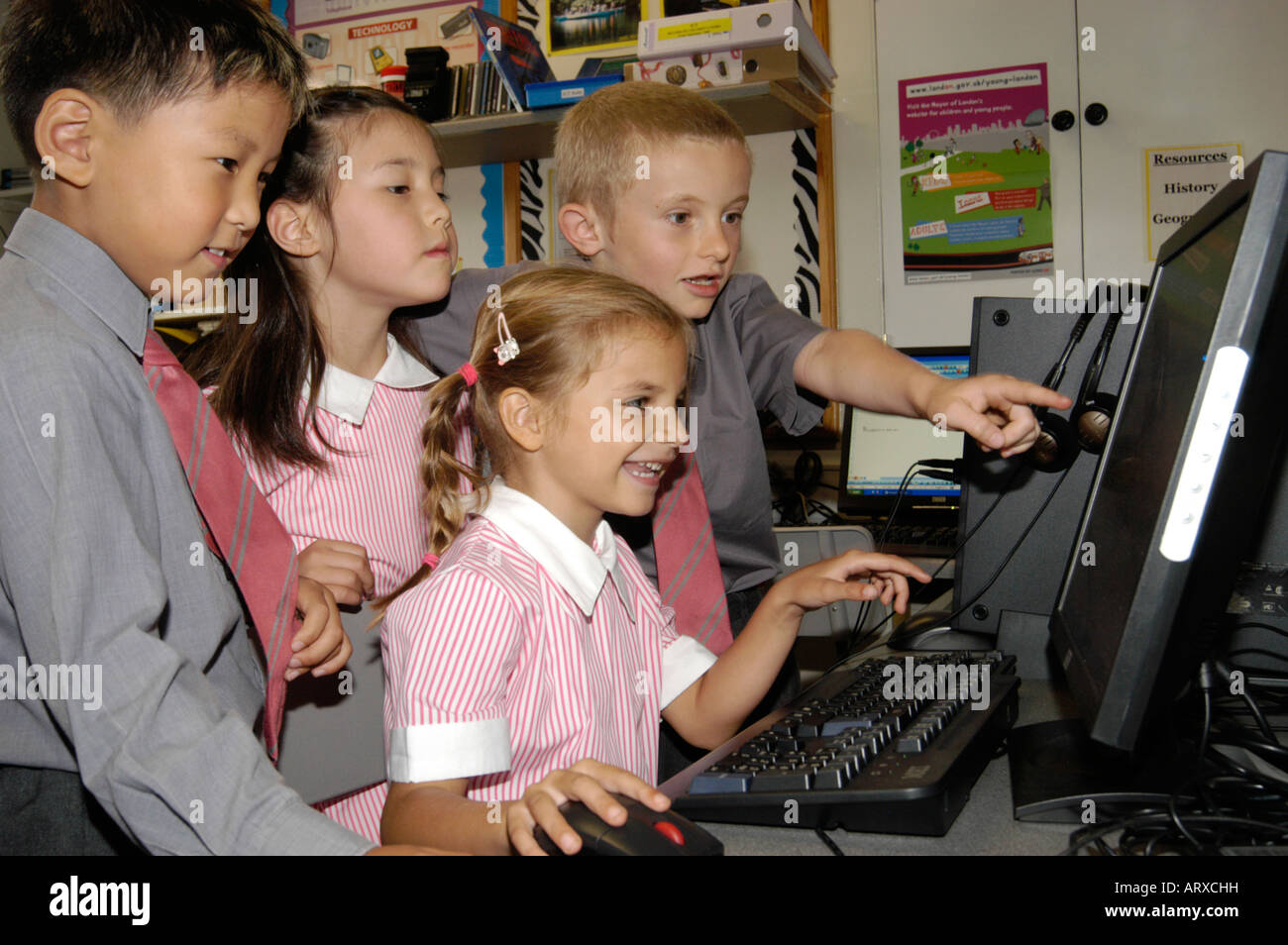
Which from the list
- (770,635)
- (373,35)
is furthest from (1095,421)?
(373,35)

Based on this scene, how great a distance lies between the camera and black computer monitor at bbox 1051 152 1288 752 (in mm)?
601

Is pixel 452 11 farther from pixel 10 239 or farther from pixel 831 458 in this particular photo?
pixel 10 239

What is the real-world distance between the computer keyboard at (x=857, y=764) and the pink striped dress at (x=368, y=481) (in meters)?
0.50

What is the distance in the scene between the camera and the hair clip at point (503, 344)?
43.1 inches

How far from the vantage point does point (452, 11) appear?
124 inches

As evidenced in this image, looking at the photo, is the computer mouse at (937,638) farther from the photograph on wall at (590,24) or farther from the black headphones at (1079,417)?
the photograph on wall at (590,24)

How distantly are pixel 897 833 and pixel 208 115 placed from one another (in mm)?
804

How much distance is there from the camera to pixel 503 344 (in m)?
1.11

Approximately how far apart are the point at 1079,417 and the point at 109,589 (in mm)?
1026

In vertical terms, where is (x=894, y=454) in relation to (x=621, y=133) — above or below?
below

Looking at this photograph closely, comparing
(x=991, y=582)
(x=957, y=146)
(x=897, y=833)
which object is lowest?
(x=897, y=833)

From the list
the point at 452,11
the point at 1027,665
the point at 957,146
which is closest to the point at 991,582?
the point at 1027,665
